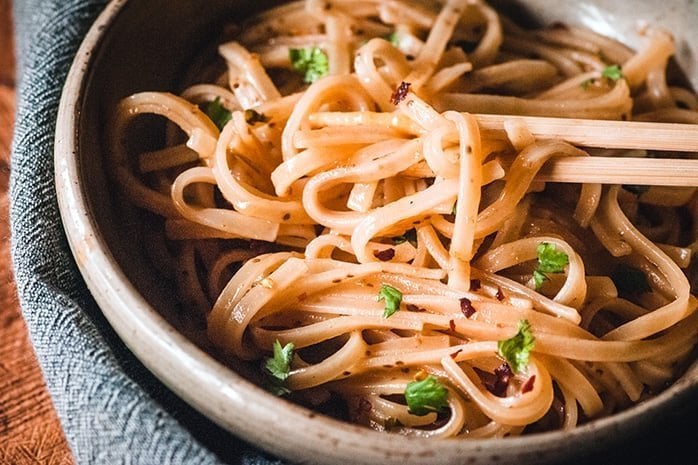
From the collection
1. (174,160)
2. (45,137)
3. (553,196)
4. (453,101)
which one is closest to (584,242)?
(553,196)

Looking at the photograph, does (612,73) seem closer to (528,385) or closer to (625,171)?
(625,171)

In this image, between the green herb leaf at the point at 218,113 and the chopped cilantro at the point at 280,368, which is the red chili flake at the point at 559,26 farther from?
the chopped cilantro at the point at 280,368

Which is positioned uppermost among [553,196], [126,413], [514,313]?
[553,196]

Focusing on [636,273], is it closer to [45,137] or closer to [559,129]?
[559,129]

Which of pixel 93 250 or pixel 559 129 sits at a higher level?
pixel 559 129

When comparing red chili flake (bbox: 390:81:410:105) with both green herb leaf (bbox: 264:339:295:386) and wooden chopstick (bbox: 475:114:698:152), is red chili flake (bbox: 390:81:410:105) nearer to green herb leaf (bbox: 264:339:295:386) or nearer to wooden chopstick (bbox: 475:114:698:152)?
wooden chopstick (bbox: 475:114:698:152)

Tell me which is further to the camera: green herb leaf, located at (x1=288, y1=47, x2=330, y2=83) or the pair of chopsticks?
green herb leaf, located at (x1=288, y1=47, x2=330, y2=83)

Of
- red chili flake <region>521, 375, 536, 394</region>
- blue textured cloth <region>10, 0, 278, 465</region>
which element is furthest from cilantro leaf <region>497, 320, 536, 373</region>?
blue textured cloth <region>10, 0, 278, 465</region>

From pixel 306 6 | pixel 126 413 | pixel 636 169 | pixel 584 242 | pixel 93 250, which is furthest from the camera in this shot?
pixel 306 6
